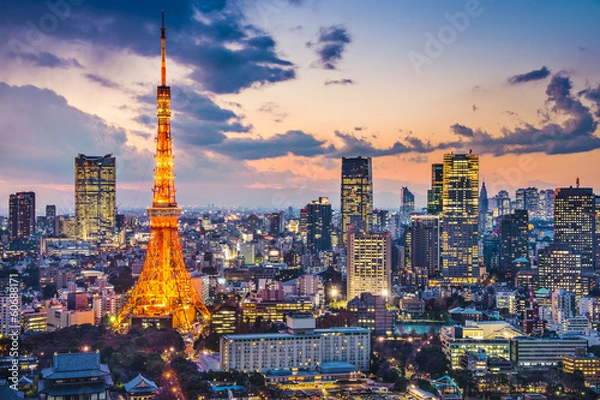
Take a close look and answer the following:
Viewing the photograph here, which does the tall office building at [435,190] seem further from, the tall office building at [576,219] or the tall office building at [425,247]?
the tall office building at [576,219]

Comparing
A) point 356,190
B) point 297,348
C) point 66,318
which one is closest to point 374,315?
point 297,348

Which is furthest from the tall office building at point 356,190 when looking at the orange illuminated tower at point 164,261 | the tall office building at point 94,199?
Answer: the orange illuminated tower at point 164,261

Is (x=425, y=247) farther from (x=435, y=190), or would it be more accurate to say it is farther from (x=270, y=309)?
(x=270, y=309)

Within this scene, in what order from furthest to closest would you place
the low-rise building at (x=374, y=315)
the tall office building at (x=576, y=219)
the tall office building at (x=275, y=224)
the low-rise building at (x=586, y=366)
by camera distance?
1. the tall office building at (x=275, y=224)
2. the tall office building at (x=576, y=219)
3. the low-rise building at (x=374, y=315)
4. the low-rise building at (x=586, y=366)

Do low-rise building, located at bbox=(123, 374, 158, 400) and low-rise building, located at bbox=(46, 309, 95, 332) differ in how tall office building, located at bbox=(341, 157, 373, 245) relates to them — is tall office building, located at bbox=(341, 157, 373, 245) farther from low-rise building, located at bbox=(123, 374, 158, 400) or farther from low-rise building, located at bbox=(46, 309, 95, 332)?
low-rise building, located at bbox=(123, 374, 158, 400)

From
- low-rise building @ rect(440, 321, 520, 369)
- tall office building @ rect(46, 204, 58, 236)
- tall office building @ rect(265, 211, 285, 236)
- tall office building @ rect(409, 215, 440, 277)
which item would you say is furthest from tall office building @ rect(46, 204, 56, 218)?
low-rise building @ rect(440, 321, 520, 369)

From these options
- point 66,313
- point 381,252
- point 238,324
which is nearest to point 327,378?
point 238,324
